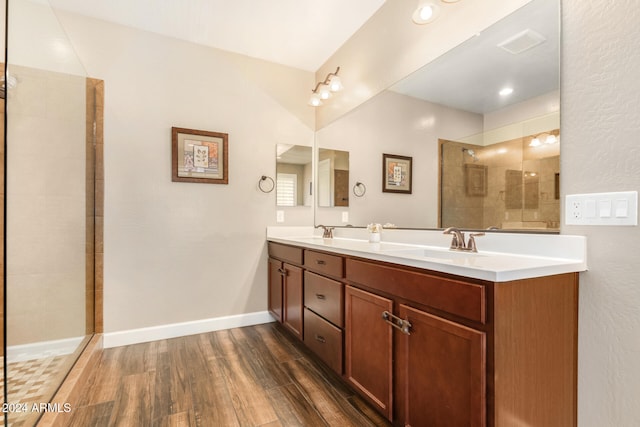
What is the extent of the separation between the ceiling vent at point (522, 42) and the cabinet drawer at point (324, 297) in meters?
1.44

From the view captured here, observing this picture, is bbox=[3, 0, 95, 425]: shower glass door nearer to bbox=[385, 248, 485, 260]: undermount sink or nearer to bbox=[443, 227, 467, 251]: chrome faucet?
bbox=[385, 248, 485, 260]: undermount sink

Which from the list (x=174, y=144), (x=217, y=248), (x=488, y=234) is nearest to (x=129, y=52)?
(x=174, y=144)

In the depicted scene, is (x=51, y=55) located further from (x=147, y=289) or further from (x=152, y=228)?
(x=147, y=289)

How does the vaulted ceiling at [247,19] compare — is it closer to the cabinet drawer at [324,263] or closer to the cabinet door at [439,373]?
the cabinet drawer at [324,263]

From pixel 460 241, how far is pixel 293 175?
187cm

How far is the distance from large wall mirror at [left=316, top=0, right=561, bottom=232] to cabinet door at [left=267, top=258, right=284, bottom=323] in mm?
1033

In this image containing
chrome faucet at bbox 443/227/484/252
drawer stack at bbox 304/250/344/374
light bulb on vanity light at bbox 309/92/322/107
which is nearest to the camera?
chrome faucet at bbox 443/227/484/252

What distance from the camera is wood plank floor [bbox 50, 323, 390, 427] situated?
1.46 metres

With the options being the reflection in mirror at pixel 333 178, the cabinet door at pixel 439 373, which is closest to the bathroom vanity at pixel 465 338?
the cabinet door at pixel 439 373

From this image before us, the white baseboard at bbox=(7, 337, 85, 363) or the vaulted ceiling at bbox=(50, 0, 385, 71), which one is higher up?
the vaulted ceiling at bbox=(50, 0, 385, 71)

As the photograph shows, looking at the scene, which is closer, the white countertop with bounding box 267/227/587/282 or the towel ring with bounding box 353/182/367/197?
the white countertop with bounding box 267/227/587/282

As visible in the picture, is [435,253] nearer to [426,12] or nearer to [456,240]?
[456,240]

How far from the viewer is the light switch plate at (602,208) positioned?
101cm

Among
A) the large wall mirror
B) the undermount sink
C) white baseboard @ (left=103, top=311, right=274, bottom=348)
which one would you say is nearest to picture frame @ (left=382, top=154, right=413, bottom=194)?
the large wall mirror
